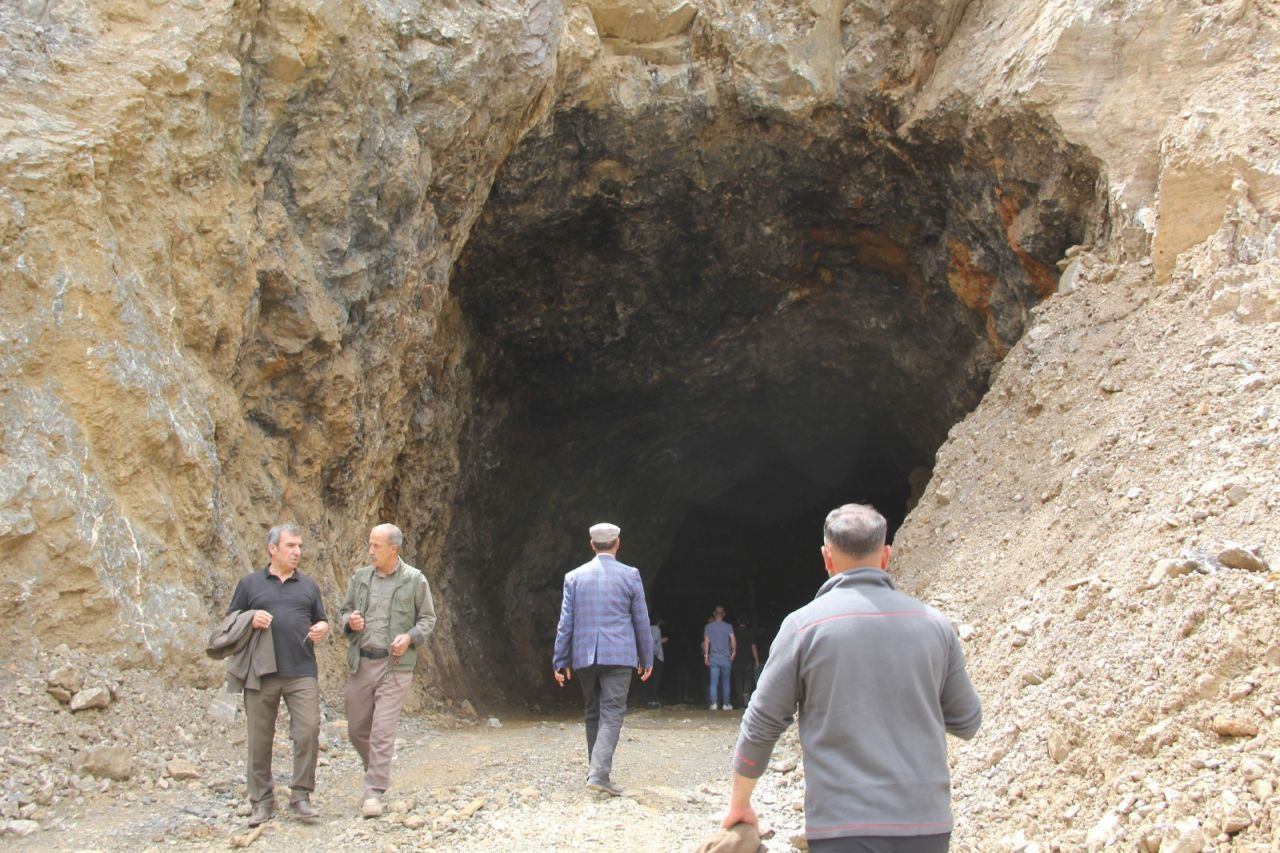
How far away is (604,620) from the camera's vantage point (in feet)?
20.1

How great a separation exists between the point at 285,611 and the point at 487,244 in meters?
7.15

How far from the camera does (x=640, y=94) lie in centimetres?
1113

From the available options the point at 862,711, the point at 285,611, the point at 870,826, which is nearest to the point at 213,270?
the point at 285,611

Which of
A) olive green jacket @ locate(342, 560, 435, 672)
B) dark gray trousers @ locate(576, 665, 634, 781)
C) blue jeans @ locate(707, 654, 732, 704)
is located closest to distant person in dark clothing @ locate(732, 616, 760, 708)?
blue jeans @ locate(707, 654, 732, 704)

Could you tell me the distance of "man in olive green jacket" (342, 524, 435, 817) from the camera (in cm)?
558

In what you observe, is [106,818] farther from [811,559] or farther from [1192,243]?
[811,559]

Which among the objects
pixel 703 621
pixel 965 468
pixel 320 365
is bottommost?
pixel 703 621

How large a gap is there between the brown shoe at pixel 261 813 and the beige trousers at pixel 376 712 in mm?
491

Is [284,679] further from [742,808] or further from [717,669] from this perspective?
[717,669]

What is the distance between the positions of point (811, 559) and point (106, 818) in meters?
17.9

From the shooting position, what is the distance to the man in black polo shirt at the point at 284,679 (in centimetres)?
528

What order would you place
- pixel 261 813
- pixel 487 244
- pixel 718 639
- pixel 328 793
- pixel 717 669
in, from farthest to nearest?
1. pixel 717 669
2. pixel 718 639
3. pixel 487 244
4. pixel 328 793
5. pixel 261 813

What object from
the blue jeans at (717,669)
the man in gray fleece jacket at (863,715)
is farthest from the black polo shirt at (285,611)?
the blue jeans at (717,669)

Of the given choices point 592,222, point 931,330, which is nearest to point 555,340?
point 592,222
